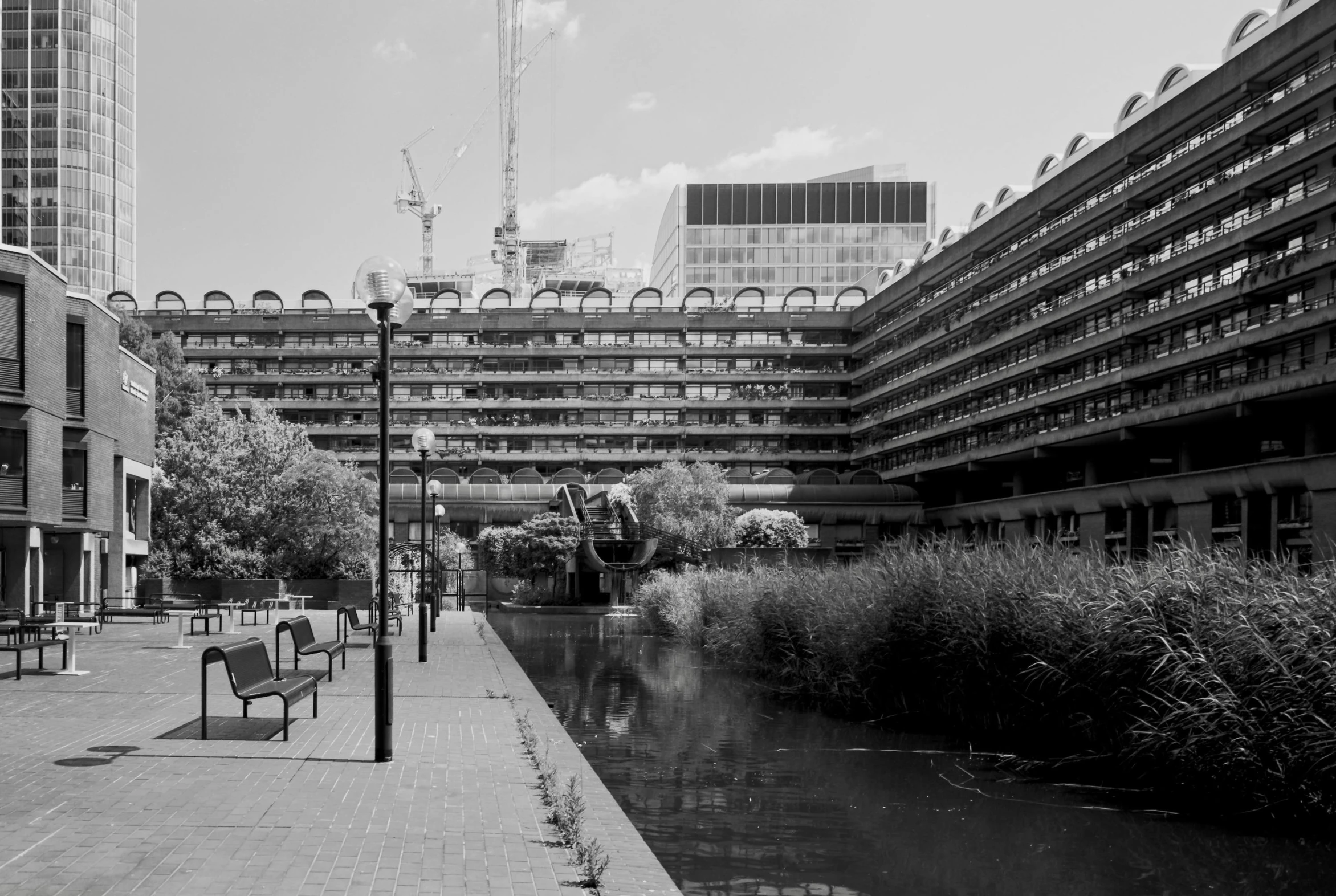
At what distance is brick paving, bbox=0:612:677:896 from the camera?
6711mm

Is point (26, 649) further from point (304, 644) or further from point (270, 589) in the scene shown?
point (270, 589)

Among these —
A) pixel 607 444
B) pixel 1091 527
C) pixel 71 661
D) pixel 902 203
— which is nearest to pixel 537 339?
pixel 607 444

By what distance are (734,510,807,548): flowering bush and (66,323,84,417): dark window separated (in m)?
36.1

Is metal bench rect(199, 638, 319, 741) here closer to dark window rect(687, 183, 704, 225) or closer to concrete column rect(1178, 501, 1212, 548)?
concrete column rect(1178, 501, 1212, 548)

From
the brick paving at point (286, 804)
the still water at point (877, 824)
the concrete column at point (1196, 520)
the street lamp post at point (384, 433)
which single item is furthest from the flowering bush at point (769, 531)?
the street lamp post at point (384, 433)

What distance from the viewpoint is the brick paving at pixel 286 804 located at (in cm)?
671

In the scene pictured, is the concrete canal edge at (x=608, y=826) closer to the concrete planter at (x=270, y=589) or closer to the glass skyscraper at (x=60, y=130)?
the concrete planter at (x=270, y=589)

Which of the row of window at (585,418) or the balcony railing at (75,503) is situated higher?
the row of window at (585,418)

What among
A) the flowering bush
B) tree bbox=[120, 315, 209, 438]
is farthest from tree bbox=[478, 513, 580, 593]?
tree bbox=[120, 315, 209, 438]

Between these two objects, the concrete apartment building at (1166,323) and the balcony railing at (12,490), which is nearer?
the balcony railing at (12,490)

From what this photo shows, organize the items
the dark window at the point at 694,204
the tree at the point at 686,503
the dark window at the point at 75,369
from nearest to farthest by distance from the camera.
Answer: the dark window at the point at 75,369 < the tree at the point at 686,503 < the dark window at the point at 694,204

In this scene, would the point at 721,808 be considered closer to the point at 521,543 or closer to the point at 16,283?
the point at 16,283

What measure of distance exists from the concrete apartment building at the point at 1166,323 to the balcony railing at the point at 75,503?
3062 cm

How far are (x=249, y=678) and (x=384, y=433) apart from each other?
111 inches
